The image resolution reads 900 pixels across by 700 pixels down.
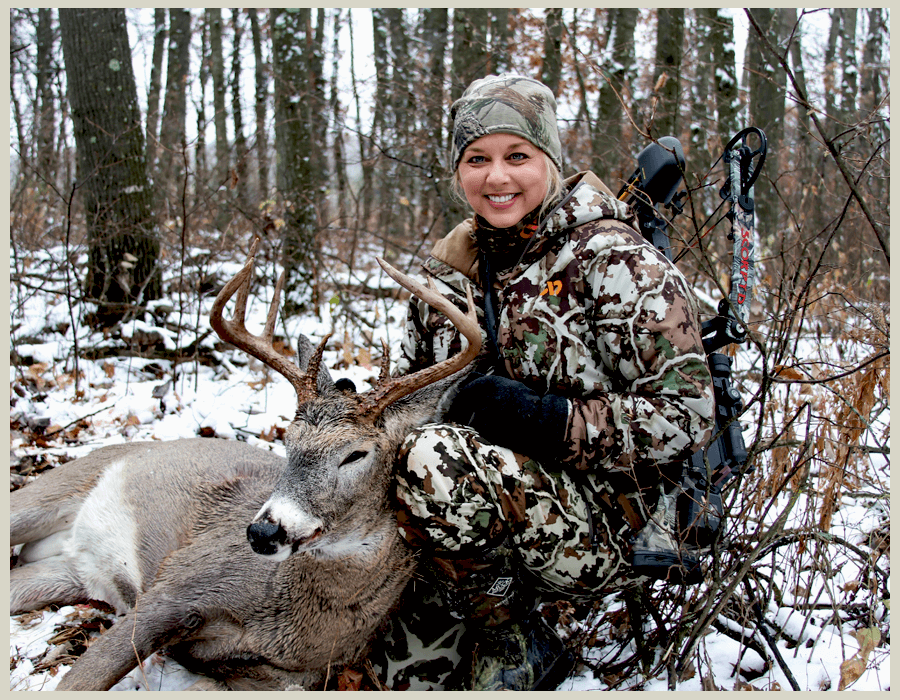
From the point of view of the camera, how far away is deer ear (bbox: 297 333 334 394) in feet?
8.82

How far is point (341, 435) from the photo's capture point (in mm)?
2545

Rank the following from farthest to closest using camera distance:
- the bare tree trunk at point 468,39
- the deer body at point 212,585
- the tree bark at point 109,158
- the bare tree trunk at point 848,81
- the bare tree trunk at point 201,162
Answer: the bare tree trunk at point 848,81 < the bare tree trunk at point 468,39 < the bare tree trunk at point 201,162 < the tree bark at point 109,158 < the deer body at point 212,585

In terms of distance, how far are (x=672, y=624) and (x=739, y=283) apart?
4.69 feet

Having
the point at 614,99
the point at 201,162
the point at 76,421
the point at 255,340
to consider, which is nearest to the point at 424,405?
the point at 255,340

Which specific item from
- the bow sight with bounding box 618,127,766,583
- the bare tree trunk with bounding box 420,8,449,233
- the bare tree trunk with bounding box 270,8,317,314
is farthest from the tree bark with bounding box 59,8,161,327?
the bow sight with bounding box 618,127,766,583

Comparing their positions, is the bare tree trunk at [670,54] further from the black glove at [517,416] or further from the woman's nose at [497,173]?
the black glove at [517,416]

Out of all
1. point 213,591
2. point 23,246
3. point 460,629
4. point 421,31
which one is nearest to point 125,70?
point 23,246

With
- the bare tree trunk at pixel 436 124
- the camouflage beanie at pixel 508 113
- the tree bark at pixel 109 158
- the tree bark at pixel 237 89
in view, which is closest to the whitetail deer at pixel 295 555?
the camouflage beanie at pixel 508 113

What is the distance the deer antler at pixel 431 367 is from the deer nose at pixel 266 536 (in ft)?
1.77

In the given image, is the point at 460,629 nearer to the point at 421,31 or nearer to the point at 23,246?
the point at 23,246

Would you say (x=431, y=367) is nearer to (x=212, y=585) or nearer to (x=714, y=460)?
(x=714, y=460)

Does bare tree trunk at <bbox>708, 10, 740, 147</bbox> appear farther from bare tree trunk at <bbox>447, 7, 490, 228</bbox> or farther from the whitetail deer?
the whitetail deer

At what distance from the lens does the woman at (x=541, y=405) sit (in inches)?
93.7

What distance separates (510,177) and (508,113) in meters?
0.25
